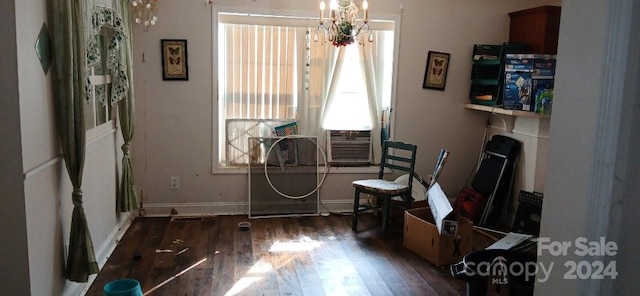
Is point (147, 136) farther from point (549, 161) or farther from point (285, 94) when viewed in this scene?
point (549, 161)

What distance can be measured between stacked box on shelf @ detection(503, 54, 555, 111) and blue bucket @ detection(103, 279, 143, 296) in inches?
133

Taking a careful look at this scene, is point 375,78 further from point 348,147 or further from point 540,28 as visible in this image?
point 540,28

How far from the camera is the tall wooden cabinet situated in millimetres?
4473

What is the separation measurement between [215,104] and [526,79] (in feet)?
9.24

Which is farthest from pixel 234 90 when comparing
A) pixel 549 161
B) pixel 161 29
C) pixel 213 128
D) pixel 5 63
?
pixel 549 161

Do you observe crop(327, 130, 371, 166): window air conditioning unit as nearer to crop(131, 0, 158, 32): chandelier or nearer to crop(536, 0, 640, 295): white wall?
crop(131, 0, 158, 32): chandelier

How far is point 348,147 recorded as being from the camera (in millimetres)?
5008

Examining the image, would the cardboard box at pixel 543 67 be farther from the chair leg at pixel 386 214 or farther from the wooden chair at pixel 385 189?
the chair leg at pixel 386 214

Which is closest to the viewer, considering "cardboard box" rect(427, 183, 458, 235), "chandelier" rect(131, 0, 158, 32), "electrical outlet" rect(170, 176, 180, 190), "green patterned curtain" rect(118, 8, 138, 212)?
"cardboard box" rect(427, 183, 458, 235)

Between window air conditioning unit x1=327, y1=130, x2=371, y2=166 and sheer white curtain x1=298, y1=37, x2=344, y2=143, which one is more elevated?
sheer white curtain x1=298, y1=37, x2=344, y2=143

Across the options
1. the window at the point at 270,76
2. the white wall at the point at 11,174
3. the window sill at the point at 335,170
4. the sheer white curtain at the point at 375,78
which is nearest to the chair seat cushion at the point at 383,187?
the window sill at the point at 335,170

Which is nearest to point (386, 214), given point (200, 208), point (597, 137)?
point (200, 208)

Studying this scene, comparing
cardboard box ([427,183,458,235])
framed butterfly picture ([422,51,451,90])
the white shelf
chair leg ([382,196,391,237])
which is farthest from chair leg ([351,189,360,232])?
the white shelf

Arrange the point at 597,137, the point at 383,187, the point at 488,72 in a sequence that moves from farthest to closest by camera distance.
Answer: the point at 488,72 < the point at 383,187 < the point at 597,137
